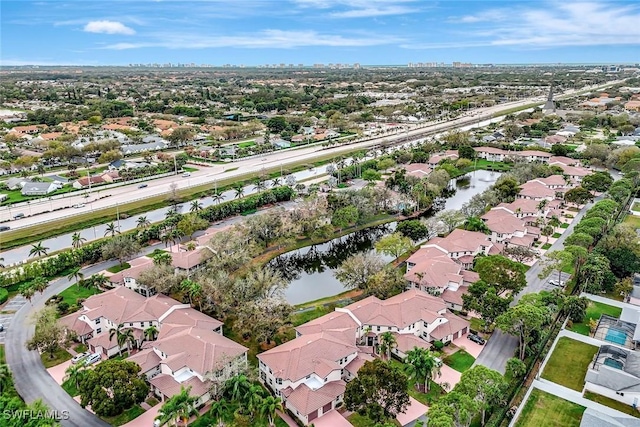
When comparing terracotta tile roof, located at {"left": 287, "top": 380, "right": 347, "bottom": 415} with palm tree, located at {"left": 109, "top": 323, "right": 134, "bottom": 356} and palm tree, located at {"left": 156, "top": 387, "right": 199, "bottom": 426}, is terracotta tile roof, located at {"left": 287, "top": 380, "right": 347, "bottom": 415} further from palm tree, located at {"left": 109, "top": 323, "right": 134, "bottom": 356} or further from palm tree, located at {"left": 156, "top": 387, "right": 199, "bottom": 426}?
palm tree, located at {"left": 109, "top": 323, "right": 134, "bottom": 356}

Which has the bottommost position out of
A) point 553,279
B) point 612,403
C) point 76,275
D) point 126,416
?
point 612,403

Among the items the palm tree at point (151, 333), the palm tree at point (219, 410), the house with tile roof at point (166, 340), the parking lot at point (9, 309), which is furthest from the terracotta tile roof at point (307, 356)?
the parking lot at point (9, 309)

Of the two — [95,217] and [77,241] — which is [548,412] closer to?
[77,241]

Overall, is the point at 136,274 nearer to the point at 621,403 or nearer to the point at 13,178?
the point at 621,403

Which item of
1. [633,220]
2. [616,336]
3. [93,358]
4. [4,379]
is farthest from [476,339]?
[633,220]

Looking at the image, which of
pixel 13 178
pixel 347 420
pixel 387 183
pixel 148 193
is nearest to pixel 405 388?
pixel 347 420

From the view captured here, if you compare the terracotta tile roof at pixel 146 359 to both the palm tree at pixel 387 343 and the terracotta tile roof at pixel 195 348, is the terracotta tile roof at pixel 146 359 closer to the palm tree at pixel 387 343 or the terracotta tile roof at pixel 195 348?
the terracotta tile roof at pixel 195 348

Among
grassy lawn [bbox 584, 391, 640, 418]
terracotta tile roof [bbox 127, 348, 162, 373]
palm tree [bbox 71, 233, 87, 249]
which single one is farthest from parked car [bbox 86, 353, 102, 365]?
grassy lawn [bbox 584, 391, 640, 418]
